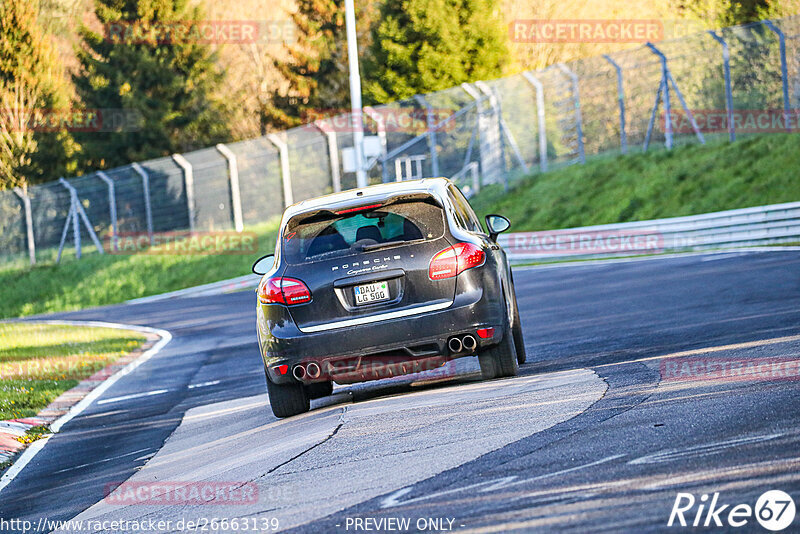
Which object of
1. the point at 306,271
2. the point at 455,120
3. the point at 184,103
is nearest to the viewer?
the point at 306,271

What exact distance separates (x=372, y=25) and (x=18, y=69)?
51.0 ft

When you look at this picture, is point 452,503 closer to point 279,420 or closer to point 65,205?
point 279,420

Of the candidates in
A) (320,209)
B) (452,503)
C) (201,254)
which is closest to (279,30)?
(201,254)

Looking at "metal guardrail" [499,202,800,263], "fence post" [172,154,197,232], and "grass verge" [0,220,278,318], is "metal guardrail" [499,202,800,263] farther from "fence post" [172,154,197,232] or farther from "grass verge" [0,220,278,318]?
"fence post" [172,154,197,232]

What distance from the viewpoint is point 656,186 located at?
1241 inches

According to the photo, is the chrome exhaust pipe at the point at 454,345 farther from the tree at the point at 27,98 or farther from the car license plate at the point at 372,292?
the tree at the point at 27,98

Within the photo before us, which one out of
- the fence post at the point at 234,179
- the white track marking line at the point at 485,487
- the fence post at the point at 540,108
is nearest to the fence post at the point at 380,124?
the fence post at the point at 540,108

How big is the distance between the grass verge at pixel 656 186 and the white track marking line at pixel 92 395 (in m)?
13.3

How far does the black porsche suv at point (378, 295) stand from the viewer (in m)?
8.98

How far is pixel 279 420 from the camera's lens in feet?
31.3

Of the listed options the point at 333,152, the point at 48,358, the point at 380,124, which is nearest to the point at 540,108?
the point at 380,124

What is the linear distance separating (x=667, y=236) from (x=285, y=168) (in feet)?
54.2

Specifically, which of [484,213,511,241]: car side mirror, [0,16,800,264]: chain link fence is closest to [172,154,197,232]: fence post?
[0,16,800,264]: chain link fence

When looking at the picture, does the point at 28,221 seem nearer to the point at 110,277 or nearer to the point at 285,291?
the point at 110,277
